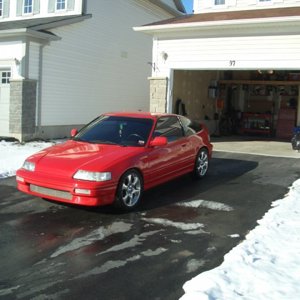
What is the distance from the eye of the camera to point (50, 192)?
6266 millimetres

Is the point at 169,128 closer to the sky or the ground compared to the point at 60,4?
closer to the ground

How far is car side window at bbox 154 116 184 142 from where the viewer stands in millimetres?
7648

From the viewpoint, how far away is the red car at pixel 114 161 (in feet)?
20.0

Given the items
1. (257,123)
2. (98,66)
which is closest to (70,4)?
(98,66)

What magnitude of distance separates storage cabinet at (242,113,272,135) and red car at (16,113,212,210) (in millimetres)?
12963

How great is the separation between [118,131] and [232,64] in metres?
7.26

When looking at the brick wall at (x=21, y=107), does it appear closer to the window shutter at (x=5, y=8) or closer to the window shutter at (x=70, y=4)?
the window shutter at (x=70, y=4)

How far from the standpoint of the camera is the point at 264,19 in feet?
41.7

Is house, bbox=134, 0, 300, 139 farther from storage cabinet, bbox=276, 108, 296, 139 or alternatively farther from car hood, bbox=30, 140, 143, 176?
car hood, bbox=30, 140, 143, 176

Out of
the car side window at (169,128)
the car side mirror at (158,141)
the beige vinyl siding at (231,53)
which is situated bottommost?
the car side mirror at (158,141)

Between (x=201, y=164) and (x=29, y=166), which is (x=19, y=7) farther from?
(x=29, y=166)

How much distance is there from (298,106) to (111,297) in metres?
18.1

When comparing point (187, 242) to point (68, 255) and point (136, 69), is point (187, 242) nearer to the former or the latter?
point (68, 255)

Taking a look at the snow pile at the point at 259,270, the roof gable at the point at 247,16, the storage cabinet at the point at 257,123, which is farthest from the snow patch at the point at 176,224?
the storage cabinet at the point at 257,123
